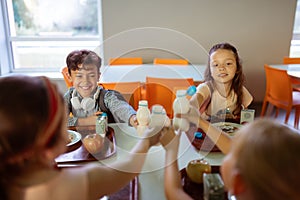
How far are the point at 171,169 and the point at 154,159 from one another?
174 millimetres

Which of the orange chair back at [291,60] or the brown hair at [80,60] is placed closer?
the brown hair at [80,60]

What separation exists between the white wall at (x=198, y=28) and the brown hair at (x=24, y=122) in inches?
115

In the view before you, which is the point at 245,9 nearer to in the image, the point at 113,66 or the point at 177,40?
the point at 177,40

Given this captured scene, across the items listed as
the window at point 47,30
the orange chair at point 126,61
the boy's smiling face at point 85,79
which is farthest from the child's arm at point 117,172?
the window at point 47,30

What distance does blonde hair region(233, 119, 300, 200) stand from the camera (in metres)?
0.56

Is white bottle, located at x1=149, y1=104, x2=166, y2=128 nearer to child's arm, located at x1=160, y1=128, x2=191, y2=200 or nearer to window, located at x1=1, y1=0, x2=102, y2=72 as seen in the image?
child's arm, located at x1=160, y1=128, x2=191, y2=200

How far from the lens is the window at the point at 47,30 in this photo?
11.7 ft

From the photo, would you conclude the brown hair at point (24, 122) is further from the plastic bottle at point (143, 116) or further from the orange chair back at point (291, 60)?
the orange chair back at point (291, 60)

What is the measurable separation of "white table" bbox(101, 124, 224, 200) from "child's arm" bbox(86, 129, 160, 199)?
5 cm

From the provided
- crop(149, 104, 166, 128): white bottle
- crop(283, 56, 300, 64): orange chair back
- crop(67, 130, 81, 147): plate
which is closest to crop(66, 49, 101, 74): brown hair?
crop(67, 130, 81, 147): plate

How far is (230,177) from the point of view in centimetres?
64

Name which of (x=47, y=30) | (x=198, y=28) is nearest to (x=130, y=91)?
(x=198, y=28)

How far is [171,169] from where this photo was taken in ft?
2.87

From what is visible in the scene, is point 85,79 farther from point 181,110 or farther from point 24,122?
point 24,122
